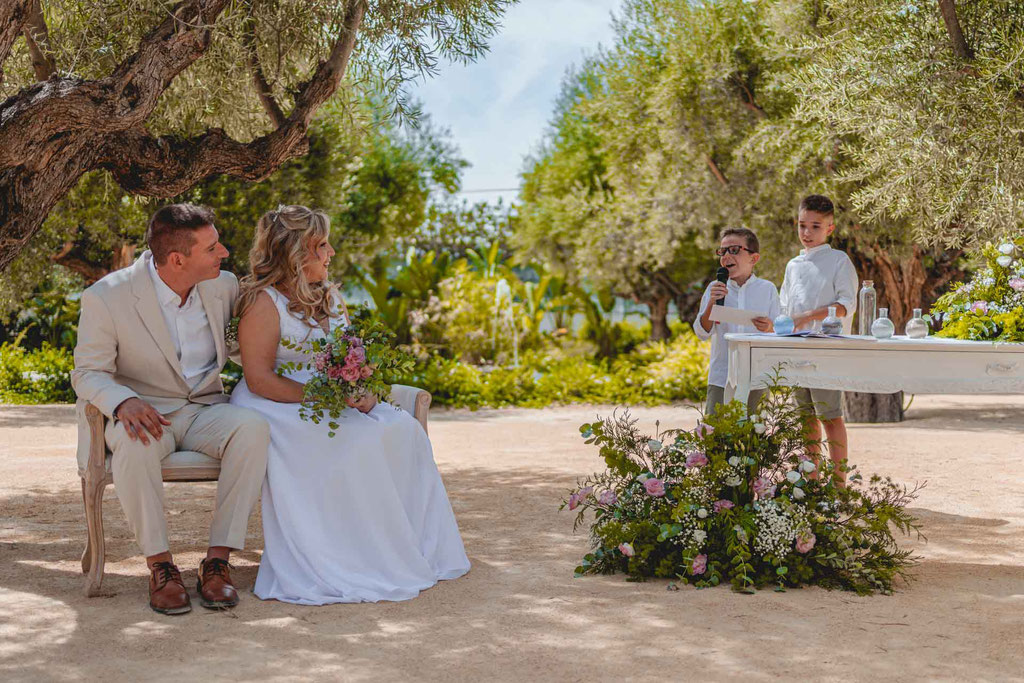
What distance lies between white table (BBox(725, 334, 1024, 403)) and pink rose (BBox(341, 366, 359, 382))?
176 centimetres

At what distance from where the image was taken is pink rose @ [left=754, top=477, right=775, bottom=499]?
4.48 m

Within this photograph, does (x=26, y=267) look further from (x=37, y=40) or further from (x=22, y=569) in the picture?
(x=22, y=569)

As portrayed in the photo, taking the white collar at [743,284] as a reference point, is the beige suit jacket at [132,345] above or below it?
below

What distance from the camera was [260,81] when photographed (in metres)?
7.36

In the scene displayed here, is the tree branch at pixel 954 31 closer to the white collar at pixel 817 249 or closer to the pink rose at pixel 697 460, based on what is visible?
the white collar at pixel 817 249

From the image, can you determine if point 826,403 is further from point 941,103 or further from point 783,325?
point 941,103

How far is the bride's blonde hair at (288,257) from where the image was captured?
474 cm

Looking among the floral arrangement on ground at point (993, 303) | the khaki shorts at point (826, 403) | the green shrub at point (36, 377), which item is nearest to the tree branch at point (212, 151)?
the khaki shorts at point (826, 403)

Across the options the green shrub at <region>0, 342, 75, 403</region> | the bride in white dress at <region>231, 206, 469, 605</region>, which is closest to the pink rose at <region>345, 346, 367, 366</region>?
the bride in white dress at <region>231, 206, 469, 605</region>

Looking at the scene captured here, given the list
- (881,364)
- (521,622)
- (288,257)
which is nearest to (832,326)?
(881,364)

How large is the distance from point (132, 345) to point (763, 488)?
2722 millimetres

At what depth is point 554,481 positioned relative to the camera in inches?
292

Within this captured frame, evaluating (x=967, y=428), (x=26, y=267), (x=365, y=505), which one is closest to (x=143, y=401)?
(x=365, y=505)

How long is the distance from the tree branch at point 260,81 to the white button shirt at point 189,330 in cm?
241
